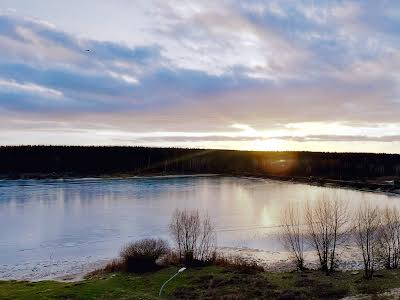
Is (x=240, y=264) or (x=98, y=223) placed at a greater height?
(x=98, y=223)

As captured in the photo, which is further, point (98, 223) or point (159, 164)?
point (159, 164)

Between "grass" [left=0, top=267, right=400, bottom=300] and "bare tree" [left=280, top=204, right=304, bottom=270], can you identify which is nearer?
"grass" [left=0, top=267, right=400, bottom=300]

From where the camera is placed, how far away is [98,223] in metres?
38.2

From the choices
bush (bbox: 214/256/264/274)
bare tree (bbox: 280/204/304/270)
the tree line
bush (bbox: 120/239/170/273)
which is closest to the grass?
bush (bbox: 214/256/264/274)

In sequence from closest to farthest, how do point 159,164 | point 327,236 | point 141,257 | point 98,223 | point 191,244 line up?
point 141,257 < point 327,236 < point 191,244 < point 98,223 < point 159,164

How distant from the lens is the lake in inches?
1048

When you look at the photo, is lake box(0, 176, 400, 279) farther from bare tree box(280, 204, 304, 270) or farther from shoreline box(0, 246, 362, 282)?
bare tree box(280, 204, 304, 270)

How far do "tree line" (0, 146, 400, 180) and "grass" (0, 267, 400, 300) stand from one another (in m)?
89.4

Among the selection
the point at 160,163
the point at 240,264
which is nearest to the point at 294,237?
the point at 240,264

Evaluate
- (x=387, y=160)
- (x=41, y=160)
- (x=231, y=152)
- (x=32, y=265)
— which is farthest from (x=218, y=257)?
(x=231, y=152)

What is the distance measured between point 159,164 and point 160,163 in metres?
1.53

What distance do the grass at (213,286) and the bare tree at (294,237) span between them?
2736 millimetres

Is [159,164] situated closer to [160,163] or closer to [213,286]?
[160,163]

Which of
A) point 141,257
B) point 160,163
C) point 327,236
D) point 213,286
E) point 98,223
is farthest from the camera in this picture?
point 160,163
